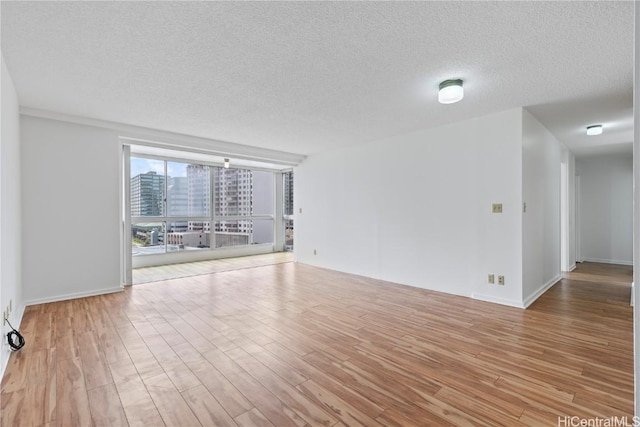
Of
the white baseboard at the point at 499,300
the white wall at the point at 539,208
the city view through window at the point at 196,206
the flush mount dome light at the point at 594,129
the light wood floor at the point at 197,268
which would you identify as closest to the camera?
the white baseboard at the point at 499,300

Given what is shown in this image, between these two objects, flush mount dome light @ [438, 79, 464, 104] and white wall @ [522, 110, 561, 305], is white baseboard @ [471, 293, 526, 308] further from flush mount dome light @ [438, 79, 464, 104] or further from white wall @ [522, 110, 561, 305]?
flush mount dome light @ [438, 79, 464, 104]

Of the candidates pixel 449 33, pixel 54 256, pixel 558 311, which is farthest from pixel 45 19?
pixel 558 311

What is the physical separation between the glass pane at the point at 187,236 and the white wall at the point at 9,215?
11.0 feet

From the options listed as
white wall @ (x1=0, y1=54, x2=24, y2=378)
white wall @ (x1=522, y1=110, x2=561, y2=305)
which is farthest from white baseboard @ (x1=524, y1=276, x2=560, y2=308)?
white wall @ (x1=0, y1=54, x2=24, y2=378)

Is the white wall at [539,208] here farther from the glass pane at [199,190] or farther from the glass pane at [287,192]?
the glass pane at [199,190]

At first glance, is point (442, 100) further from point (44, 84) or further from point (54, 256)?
point (54, 256)

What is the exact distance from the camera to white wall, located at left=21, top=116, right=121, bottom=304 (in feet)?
11.7

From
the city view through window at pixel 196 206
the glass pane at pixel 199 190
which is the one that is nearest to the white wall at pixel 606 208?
the city view through window at pixel 196 206

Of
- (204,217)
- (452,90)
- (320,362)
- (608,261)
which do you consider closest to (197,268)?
(204,217)

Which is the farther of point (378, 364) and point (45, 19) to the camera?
point (378, 364)

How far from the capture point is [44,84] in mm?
2816

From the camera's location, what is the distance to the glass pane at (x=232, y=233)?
7479 mm

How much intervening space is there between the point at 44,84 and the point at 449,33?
11.9 feet

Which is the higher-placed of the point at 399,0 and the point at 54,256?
the point at 399,0
